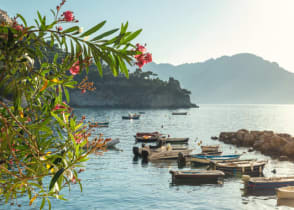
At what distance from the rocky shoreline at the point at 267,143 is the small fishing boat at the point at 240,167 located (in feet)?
40.4

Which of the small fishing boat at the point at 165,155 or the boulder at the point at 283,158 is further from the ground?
the small fishing boat at the point at 165,155

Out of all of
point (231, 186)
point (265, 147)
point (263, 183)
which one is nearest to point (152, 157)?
point (231, 186)

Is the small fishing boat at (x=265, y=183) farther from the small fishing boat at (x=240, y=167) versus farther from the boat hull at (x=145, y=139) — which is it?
the boat hull at (x=145, y=139)

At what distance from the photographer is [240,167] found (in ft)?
114

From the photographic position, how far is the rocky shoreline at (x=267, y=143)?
48.7m

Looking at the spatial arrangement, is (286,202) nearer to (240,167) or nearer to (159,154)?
(240,167)

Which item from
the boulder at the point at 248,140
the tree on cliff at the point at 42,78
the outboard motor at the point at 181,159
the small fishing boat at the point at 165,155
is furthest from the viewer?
the boulder at the point at 248,140

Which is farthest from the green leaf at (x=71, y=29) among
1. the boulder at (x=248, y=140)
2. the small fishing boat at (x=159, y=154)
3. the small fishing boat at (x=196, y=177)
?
the boulder at (x=248, y=140)

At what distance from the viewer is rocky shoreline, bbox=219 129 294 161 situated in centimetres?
4866

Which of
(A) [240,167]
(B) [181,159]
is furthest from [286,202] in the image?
(B) [181,159]

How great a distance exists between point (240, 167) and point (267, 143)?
71.3 feet

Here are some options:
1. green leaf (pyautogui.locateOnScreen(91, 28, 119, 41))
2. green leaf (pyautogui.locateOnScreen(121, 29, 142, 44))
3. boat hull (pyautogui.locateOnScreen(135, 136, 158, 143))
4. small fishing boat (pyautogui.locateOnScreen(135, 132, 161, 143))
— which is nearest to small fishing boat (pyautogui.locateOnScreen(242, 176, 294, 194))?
green leaf (pyautogui.locateOnScreen(121, 29, 142, 44))

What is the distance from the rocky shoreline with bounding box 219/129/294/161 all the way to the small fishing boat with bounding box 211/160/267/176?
12.3m

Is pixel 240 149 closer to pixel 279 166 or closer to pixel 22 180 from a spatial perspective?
pixel 279 166
